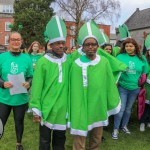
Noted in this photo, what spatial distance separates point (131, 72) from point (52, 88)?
2.44 meters

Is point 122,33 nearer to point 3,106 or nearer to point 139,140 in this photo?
point 139,140

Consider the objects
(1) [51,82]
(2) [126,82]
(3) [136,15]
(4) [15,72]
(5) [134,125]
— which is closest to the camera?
(1) [51,82]

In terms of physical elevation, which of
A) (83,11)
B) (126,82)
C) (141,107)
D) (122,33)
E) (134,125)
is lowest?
(134,125)

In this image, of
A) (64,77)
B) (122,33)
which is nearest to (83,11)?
(122,33)

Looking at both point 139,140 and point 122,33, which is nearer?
point 139,140

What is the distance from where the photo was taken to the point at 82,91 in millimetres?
4156

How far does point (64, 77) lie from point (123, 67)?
4.54 feet

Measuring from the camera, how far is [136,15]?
74.3 metres

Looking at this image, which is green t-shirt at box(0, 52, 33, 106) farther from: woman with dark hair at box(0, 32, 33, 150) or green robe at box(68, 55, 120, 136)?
green robe at box(68, 55, 120, 136)

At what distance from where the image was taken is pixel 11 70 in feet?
15.9

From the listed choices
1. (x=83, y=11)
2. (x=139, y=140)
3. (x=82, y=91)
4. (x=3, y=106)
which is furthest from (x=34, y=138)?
(x=83, y=11)

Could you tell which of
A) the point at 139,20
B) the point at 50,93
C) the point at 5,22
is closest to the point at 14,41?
the point at 50,93

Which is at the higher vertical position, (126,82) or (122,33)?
(122,33)

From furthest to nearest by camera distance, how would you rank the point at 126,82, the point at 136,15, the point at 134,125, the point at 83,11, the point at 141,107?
1. the point at 136,15
2. the point at 83,11
3. the point at 134,125
4. the point at 141,107
5. the point at 126,82
